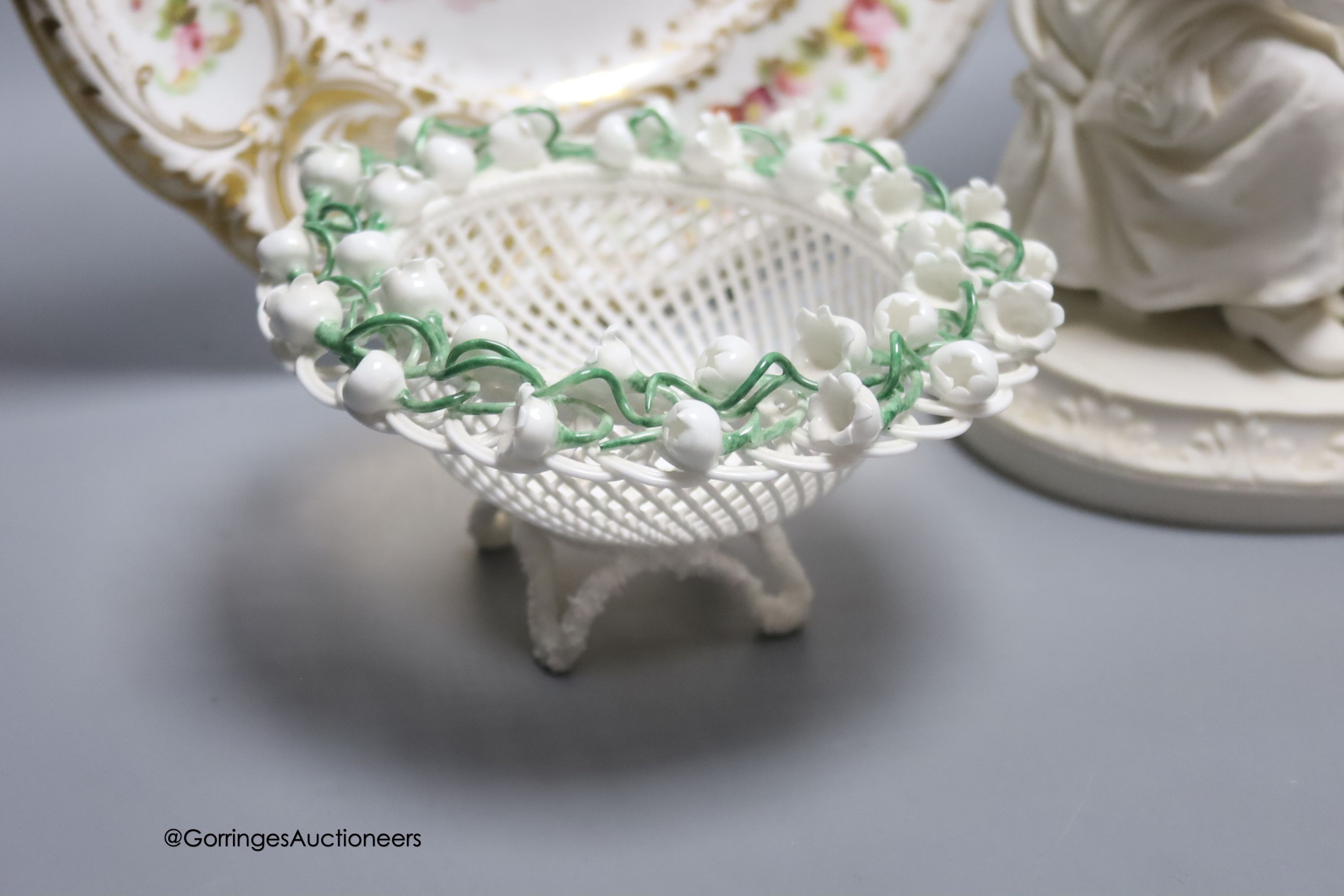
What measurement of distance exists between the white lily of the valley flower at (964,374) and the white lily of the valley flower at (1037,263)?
0.15m

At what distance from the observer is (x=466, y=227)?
39.1 inches

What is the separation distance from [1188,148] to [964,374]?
448 mm

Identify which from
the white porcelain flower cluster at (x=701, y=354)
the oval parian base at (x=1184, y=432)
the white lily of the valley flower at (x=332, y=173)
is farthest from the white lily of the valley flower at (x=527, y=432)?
the oval parian base at (x=1184, y=432)

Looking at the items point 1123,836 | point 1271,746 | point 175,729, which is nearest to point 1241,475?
point 1271,746

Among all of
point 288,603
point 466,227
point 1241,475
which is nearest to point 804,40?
point 466,227

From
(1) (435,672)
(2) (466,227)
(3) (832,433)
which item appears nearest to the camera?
(3) (832,433)

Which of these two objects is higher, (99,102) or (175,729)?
(99,102)

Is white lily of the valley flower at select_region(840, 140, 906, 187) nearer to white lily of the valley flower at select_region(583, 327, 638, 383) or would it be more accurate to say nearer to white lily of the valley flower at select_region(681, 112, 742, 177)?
white lily of the valley flower at select_region(681, 112, 742, 177)

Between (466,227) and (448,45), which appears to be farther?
(448,45)

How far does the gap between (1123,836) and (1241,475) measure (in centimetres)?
35

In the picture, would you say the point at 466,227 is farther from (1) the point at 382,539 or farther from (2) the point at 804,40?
(2) the point at 804,40

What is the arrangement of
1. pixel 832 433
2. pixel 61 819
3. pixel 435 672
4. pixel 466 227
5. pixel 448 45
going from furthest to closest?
pixel 448 45 → pixel 466 227 → pixel 435 672 → pixel 61 819 → pixel 832 433

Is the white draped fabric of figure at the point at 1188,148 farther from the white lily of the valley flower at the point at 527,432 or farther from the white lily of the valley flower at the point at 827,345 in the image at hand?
the white lily of the valley flower at the point at 527,432

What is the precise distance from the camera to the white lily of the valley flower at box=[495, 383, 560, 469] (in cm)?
62
